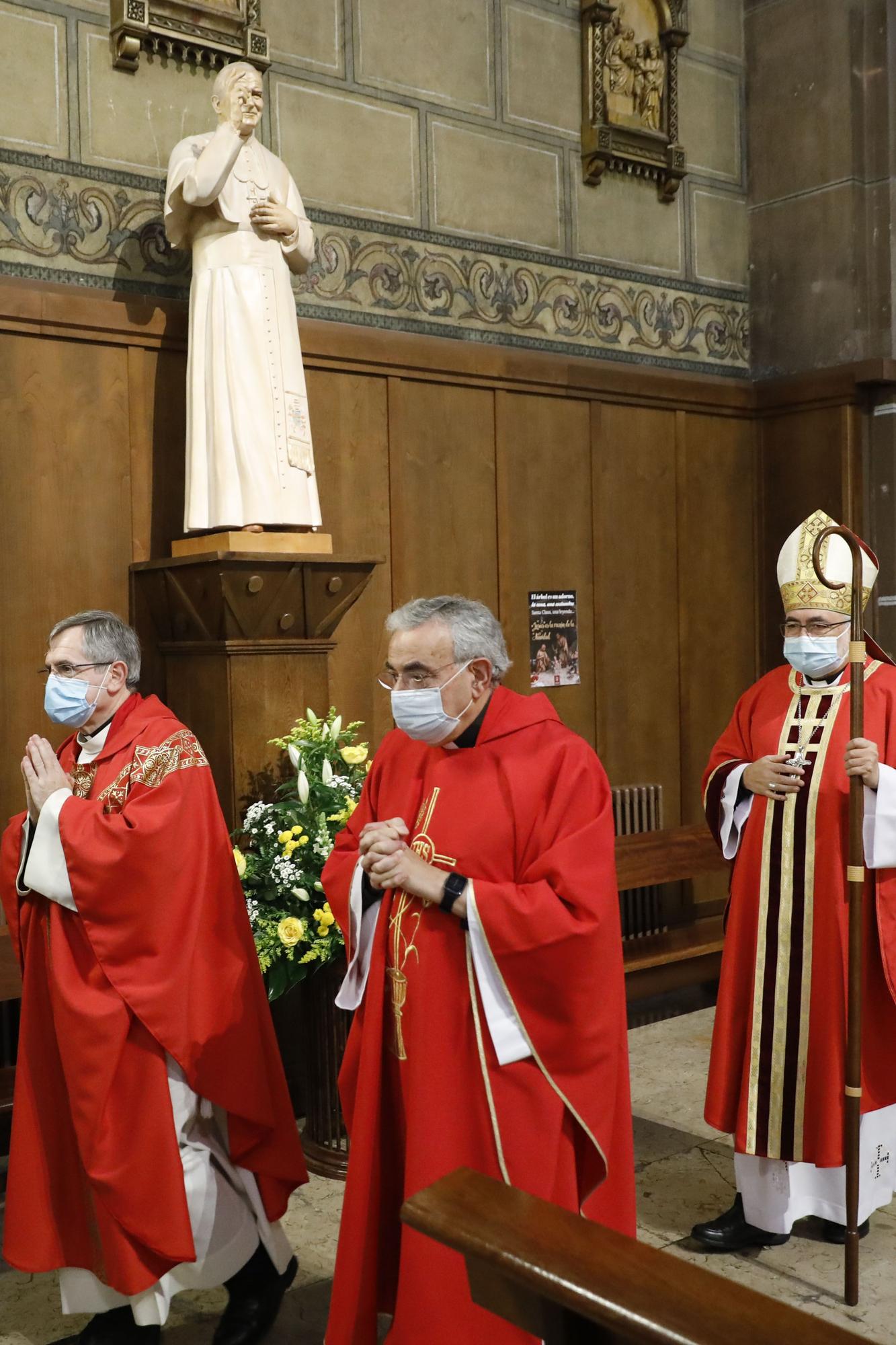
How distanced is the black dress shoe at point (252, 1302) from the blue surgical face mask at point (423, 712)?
1.46 m

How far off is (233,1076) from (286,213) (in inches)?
132

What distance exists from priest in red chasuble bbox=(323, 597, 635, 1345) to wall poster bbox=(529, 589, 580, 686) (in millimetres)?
3734

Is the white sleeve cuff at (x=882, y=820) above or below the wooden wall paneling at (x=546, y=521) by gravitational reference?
below

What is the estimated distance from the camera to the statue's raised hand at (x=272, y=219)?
16.5 ft

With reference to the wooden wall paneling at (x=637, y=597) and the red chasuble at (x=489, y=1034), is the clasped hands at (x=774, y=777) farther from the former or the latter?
the wooden wall paneling at (x=637, y=597)

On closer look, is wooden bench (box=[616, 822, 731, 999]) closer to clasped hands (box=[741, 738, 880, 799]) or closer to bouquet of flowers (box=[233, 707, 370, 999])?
bouquet of flowers (box=[233, 707, 370, 999])

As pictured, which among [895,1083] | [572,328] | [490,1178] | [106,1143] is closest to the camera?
[490,1178]

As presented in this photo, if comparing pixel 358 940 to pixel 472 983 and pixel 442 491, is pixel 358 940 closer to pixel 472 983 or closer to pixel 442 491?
pixel 472 983

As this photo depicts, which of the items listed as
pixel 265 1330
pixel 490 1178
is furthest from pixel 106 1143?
pixel 490 1178

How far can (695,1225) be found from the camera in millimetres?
3844

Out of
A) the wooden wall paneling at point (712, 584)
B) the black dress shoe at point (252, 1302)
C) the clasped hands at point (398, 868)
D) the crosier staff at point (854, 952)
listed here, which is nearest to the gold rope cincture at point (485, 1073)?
the clasped hands at point (398, 868)

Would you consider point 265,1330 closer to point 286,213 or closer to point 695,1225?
point 695,1225

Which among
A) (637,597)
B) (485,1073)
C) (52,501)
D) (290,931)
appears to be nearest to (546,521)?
(637,597)

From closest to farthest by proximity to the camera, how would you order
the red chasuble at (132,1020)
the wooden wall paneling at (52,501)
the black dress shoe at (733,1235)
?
1. the red chasuble at (132,1020)
2. the black dress shoe at (733,1235)
3. the wooden wall paneling at (52,501)
